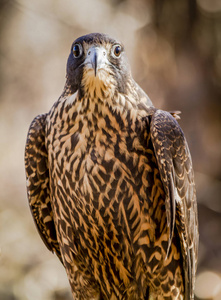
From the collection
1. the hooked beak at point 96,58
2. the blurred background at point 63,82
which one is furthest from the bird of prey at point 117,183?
the blurred background at point 63,82

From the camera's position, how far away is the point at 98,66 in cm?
253

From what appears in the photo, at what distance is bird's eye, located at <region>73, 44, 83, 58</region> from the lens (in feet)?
8.89

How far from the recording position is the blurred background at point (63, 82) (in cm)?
515

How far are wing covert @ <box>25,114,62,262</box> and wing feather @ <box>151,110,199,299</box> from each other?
2.35ft

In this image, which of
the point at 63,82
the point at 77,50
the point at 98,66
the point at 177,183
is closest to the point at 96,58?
the point at 98,66

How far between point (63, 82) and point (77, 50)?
262cm

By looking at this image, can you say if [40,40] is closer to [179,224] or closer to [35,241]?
[35,241]

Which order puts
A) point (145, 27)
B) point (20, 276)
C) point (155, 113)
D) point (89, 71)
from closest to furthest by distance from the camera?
point (89, 71) → point (155, 113) → point (20, 276) → point (145, 27)

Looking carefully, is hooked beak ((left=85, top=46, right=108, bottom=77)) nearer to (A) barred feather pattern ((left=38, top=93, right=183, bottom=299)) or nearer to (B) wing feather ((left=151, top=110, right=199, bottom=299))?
(A) barred feather pattern ((left=38, top=93, right=183, bottom=299))

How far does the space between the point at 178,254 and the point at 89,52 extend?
126cm

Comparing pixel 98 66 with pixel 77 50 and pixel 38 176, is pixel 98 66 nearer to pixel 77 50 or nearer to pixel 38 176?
pixel 77 50

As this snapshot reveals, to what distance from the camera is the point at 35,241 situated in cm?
532

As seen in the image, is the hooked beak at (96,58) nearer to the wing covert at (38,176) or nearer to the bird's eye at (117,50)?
the bird's eye at (117,50)

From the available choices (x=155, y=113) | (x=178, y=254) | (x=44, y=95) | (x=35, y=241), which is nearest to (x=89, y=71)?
(x=155, y=113)
